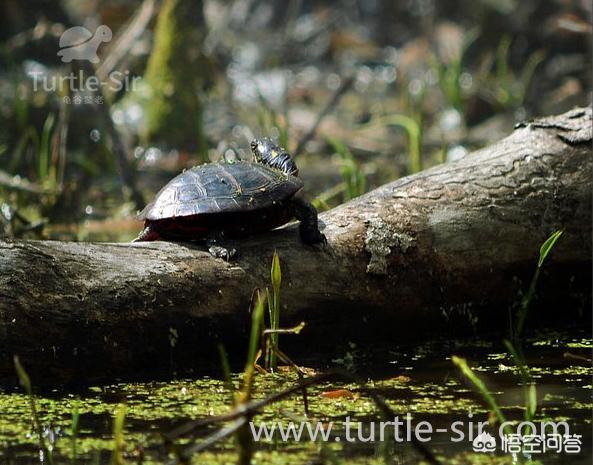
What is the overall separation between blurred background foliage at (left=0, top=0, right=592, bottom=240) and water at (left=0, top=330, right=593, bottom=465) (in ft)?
5.18

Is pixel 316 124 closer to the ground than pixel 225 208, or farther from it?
farther from it

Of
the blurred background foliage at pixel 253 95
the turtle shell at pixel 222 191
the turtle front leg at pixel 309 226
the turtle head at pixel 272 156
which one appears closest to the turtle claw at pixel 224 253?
the turtle shell at pixel 222 191

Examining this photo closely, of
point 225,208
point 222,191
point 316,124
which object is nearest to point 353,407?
point 225,208

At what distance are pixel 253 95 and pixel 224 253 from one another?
8.45 m

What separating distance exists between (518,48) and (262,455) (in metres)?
10.6

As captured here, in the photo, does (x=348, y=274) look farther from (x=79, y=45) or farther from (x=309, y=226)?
(x=79, y=45)

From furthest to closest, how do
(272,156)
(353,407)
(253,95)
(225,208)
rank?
1. (253,95)
2. (272,156)
3. (225,208)
4. (353,407)

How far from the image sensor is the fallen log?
384cm

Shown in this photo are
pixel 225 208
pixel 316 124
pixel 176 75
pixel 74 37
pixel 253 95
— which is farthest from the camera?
pixel 253 95

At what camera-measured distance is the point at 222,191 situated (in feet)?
14.5

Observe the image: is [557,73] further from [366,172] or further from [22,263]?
[22,263]

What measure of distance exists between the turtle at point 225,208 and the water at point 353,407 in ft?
2.11

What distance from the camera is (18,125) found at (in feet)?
29.5

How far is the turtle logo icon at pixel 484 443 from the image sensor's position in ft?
10.5
